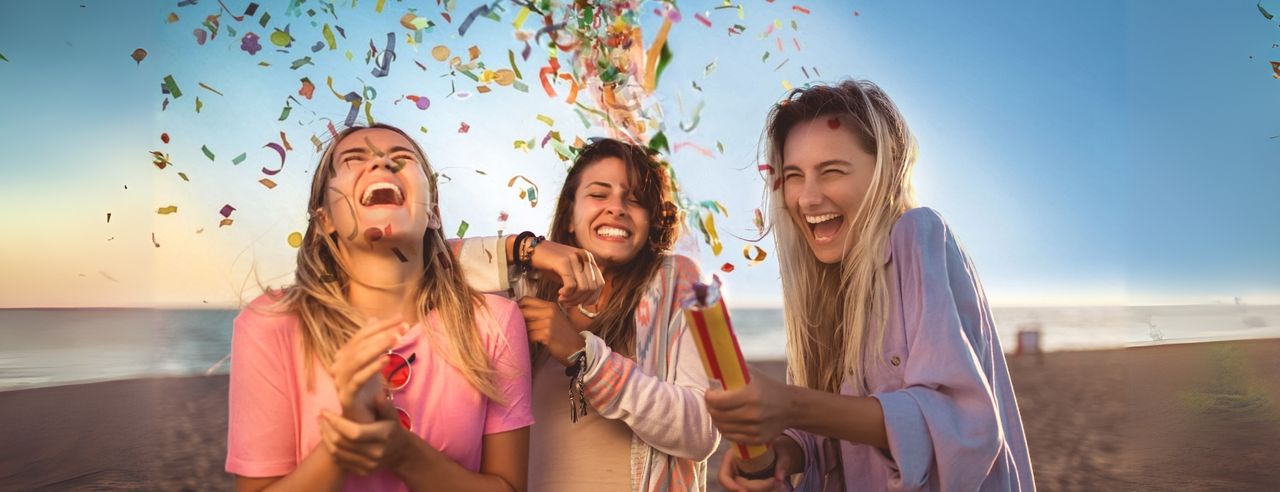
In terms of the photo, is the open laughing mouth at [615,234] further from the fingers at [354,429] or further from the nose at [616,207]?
the fingers at [354,429]

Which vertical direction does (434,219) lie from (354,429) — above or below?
above

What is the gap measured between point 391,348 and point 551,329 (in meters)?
0.47

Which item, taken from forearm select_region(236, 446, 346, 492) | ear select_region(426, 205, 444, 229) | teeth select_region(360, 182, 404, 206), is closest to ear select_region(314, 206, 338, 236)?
teeth select_region(360, 182, 404, 206)

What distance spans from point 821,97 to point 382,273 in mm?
1266

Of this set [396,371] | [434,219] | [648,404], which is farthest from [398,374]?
[648,404]

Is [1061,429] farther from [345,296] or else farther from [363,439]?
[363,439]

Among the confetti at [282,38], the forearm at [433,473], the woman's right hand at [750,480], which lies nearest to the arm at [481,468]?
the forearm at [433,473]

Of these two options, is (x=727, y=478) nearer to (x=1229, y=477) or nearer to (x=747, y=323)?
(x=1229, y=477)

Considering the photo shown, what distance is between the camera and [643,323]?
2.90 m

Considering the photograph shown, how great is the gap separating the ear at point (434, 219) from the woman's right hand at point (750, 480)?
3.18 feet

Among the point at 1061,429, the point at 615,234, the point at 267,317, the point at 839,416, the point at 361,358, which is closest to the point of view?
the point at 361,358

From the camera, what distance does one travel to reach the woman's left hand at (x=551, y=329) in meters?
2.51

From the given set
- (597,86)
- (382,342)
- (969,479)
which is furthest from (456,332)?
(969,479)

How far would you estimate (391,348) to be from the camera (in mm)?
2199
